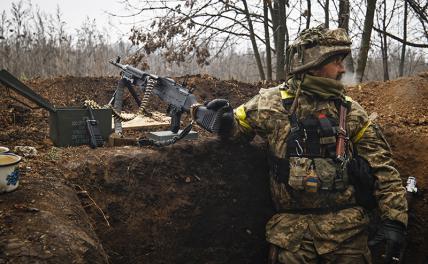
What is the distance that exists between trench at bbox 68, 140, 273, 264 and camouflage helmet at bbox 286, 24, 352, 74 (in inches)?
54.7

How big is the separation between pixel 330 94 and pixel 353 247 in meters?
1.28

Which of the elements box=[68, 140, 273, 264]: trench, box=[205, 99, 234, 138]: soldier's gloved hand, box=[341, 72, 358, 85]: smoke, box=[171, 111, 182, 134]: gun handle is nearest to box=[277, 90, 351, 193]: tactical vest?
box=[205, 99, 234, 138]: soldier's gloved hand

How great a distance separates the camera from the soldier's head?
295cm

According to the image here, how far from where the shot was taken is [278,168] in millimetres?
3109

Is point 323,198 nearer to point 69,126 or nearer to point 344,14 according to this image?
point 69,126

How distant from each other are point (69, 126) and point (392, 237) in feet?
11.1

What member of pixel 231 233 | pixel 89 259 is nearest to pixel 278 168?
pixel 231 233

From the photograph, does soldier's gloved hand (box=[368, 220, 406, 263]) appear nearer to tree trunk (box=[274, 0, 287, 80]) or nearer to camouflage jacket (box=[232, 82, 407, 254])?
camouflage jacket (box=[232, 82, 407, 254])

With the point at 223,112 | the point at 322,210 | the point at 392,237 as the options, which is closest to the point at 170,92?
the point at 223,112

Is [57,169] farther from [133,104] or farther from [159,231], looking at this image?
[133,104]

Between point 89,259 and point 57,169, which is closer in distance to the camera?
point 89,259

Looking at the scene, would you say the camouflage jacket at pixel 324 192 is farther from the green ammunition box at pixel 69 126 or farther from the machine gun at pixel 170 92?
the green ammunition box at pixel 69 126

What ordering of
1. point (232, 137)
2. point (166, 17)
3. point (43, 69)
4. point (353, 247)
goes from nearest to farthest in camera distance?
point (353, 247) → point (232, 137) → point (166, 17) → point (43, 69)

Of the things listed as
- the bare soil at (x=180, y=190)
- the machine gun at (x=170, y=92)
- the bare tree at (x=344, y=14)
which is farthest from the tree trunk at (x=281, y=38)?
the machine gun at (x=170, y=92)
